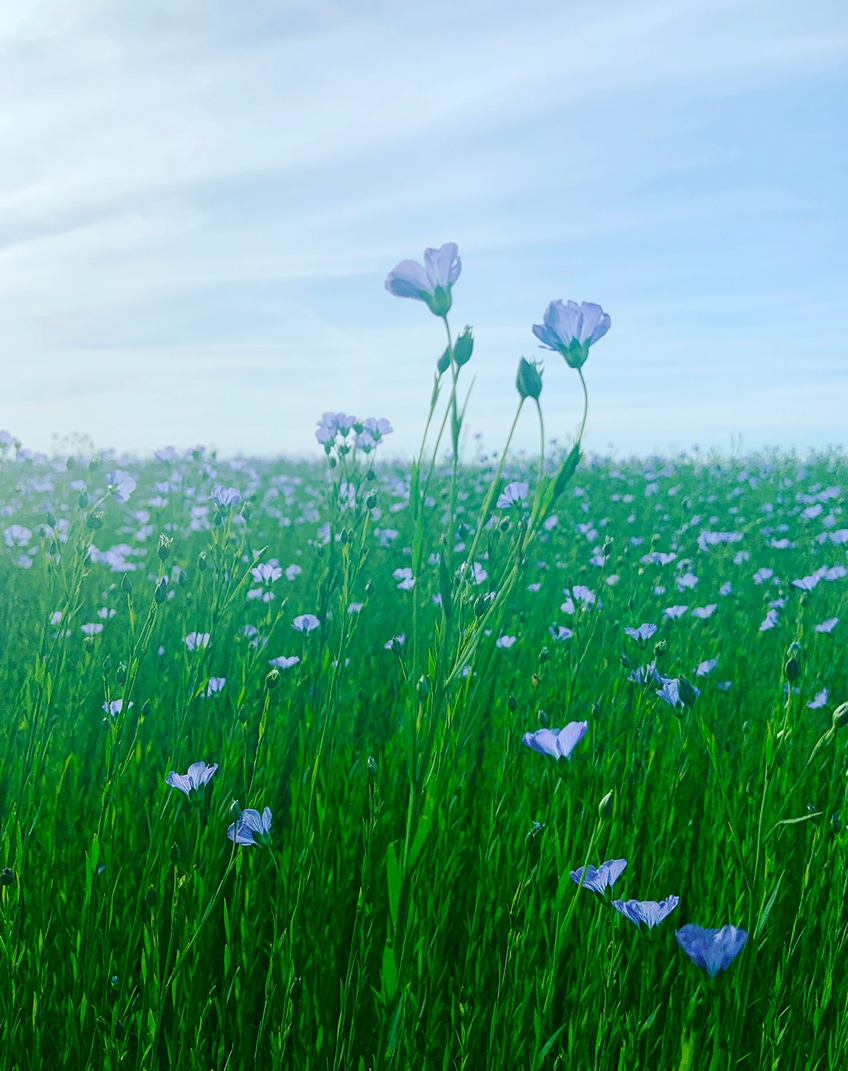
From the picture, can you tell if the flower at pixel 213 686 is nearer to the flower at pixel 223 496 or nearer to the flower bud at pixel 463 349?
the flower at pixel 223 496

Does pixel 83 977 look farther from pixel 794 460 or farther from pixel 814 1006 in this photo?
pixel 794 460

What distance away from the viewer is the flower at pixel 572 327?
1083mm

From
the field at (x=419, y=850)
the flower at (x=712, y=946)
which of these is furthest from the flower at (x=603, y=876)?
the flower at (x=712, y=946)

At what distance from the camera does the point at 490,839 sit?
1609 mm

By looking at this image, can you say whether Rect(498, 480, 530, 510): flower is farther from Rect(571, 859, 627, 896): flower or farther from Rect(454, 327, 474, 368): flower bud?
Rect(571, 859, 627, 896): flower

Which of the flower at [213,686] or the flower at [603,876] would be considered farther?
the flower at [213,686]

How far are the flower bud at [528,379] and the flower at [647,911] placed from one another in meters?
0.68

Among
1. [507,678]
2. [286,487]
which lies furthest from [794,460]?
[507,678]

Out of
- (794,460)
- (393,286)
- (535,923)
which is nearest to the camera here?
(393,286)

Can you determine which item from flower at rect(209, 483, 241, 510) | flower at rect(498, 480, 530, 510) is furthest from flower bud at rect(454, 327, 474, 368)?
flower at rect(209, 483, 241, 510)

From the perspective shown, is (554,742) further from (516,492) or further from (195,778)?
(516,492)

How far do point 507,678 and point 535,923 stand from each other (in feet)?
4.43

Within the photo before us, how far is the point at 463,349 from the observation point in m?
1.13

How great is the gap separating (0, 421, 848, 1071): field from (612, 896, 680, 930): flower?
1 cm
